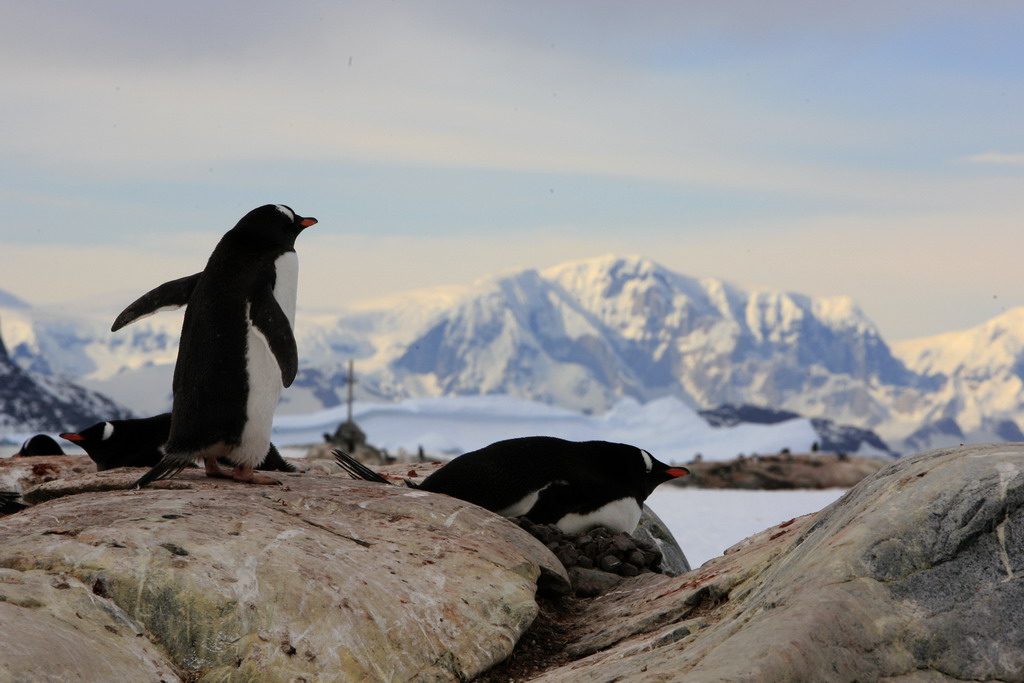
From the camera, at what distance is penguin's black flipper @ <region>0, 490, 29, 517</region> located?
24.1 ft

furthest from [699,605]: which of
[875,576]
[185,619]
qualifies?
[185,619]

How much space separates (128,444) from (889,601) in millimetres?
5857

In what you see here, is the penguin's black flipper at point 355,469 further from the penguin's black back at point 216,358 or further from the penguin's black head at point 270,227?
the penguin's black head at point 270,227

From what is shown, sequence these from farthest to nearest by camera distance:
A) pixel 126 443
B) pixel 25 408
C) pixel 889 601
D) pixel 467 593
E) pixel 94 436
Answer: pixel 25 408, pixel 126 443, pixel 94 436, pixel 467 593, pixel 889 601

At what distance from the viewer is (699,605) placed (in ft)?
17.2

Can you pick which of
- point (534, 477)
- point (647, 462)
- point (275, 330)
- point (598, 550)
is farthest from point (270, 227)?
point (647, 462)

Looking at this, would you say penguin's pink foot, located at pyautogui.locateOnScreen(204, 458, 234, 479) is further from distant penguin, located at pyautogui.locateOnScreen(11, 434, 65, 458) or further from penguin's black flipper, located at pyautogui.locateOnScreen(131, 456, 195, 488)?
distant penguin, located at pyautogui.locateOnScreen(11, 434, 65, 458)

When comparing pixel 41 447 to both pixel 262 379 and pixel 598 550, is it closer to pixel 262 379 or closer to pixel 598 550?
pixel 262 379

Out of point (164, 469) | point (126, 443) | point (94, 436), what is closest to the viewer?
point (164, 469)

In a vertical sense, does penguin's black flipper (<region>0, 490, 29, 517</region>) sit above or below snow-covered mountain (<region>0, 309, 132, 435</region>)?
above

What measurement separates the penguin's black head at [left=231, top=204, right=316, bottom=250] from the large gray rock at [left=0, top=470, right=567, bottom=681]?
5.50ft

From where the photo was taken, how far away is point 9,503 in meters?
7.48

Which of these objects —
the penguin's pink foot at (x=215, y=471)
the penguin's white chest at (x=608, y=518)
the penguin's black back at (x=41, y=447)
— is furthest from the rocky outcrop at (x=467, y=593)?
the penguin's black back at (x=41, y=447)

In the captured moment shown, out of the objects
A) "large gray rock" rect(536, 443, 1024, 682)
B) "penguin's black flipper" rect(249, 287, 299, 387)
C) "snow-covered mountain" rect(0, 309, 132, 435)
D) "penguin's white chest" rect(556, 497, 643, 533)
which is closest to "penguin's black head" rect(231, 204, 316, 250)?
"penguin's black flipper" rect(249, 287, 299, 387)
